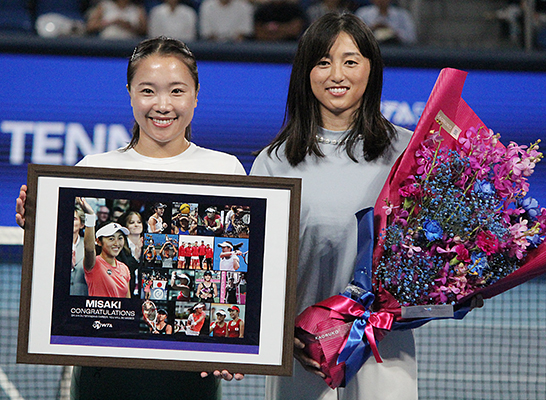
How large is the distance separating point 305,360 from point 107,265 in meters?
0.75

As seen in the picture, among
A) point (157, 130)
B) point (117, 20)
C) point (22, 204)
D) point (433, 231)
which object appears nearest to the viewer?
point (433, 231)

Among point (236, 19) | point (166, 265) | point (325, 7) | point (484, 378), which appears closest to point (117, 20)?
point (236, 19)

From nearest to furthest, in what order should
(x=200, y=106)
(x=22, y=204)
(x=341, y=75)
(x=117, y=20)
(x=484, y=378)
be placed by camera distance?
(x=22, y=204), (x=341, y=75), (x=484, y=378), (x=200, y=106), (x=117, y=20)

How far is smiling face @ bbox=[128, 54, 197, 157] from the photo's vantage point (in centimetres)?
220

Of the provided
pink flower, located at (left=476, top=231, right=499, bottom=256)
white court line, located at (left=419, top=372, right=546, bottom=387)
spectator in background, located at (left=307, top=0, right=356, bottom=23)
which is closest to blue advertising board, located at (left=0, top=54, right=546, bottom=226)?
spectator in background, located at (left=307, top=0, right=356, bottom=23)

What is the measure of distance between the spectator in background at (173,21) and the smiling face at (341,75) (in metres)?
5.19

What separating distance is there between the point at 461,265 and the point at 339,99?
77 centimetres

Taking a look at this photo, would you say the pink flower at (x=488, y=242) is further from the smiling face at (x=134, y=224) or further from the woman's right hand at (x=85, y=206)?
the woman's right hand at (x=85, y=206)

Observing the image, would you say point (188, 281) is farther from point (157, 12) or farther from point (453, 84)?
point (157, 12)

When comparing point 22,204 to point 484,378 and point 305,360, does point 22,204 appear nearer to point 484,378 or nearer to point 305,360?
point 305,360

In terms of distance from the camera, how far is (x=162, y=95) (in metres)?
2.20

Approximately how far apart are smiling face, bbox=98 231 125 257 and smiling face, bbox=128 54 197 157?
0.40 metres

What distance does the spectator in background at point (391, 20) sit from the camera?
718 cm

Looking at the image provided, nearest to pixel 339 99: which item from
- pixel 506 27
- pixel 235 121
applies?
pixel 235 121
